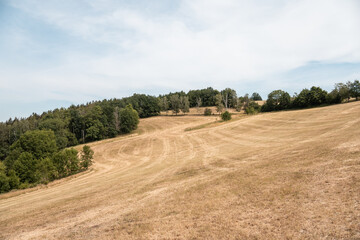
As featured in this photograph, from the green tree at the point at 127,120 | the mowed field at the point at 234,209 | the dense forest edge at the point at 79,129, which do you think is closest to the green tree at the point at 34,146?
the dense forest edge at the point at 79,129

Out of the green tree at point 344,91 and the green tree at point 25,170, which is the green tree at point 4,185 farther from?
the green tree at point 344,91

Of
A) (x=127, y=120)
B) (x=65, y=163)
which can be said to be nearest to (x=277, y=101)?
(x=127, y=120)

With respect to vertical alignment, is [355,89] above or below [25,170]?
above

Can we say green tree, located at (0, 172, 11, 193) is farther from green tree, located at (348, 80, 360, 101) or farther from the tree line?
green tree, located at (348, 80, 360, 101)

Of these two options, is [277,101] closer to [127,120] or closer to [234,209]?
[127,120]

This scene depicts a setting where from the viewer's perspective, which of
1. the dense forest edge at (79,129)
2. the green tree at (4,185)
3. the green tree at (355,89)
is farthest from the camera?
the green tree at (355,89)

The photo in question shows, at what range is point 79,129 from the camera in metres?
105

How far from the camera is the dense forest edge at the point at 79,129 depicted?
41531 millimetres


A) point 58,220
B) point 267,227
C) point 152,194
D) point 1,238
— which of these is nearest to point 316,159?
point 267,227

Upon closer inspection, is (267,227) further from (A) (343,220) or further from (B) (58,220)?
(B) (58,220)

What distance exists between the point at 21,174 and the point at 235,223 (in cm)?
5447

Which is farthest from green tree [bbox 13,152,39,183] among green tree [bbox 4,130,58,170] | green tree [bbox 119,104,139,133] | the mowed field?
green tree [bbox 119,104,139,133]

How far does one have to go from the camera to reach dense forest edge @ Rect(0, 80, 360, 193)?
41.5m

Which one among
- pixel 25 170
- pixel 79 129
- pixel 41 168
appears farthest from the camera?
pixel 79 129
